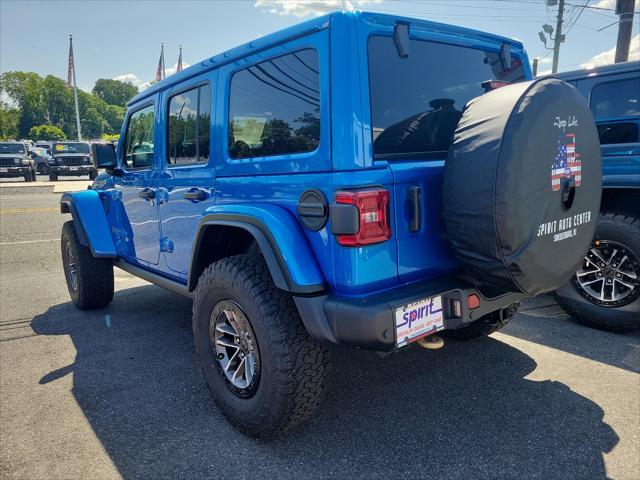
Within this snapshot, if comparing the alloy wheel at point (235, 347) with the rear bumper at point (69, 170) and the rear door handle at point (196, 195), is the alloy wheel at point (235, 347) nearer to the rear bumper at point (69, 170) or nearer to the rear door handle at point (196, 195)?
the rear door handle at point (196, 195)

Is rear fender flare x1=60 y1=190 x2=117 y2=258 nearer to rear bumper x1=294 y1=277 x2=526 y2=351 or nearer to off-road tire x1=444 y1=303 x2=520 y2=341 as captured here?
rear bumper x1=294 y1=277 x2=526 y2=351

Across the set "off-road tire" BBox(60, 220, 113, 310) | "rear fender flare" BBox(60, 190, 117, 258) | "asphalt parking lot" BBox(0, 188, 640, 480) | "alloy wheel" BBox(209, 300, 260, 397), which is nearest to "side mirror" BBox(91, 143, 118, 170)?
"rear fender flare" BBox(60, 190, 117, 258)

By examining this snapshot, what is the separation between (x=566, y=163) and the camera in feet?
6.75

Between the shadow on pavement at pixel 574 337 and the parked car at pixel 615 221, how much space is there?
0.11 m

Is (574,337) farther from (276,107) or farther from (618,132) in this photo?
(276,107)

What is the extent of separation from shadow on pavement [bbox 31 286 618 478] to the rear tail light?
1.09m

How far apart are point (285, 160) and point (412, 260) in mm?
785

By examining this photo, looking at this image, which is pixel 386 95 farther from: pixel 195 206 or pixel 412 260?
pixel 195 206

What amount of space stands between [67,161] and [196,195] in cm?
2326

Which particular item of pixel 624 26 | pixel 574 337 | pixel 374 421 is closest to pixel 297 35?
pixel 374 421

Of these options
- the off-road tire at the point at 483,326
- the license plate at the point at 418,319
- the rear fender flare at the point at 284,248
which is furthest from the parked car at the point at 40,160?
the license plate at the point at 418,319

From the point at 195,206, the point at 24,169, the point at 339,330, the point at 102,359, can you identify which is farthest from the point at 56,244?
the point at 24,169

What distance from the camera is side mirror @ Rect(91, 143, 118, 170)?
4.06m

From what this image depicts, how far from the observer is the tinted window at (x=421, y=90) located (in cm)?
213
